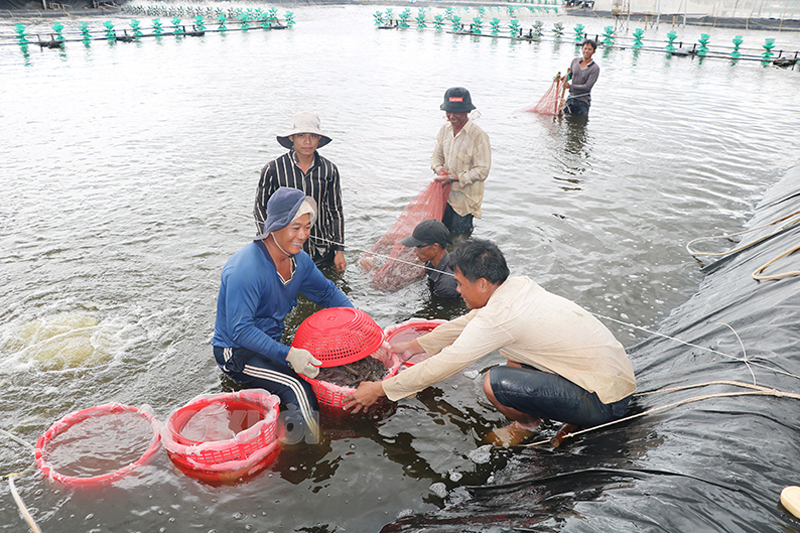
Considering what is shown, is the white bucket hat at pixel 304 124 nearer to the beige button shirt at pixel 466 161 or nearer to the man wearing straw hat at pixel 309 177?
the man wearing straw hat at pixel 309 177

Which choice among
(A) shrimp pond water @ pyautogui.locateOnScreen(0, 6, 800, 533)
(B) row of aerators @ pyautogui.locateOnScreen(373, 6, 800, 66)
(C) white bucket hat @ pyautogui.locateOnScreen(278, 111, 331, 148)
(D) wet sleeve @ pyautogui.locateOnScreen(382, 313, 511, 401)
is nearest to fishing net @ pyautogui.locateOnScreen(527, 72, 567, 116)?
(A) shrimp pond water @ pyautogui.locateOnScreen(0, 6, 800, 533)

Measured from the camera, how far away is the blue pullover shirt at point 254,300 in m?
2.99

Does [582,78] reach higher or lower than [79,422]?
higher

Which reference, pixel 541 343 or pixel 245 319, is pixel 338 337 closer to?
pixel 245 319

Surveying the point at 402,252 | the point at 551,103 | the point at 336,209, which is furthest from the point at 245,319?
the point at 551,103

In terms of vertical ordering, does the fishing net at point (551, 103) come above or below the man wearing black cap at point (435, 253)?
above

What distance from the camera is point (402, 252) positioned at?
5359mm

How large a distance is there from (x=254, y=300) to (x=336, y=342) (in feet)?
1.93

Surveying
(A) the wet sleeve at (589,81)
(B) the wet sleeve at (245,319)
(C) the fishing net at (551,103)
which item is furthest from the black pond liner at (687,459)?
(C) the fishing net at (551,103)

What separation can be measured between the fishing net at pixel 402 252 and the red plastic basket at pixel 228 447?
240 centimetres

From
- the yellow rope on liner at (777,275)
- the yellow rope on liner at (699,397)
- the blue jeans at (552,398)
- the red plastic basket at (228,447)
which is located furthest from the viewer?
the yellow rope on liner at (777,275)

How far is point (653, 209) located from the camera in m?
7.33

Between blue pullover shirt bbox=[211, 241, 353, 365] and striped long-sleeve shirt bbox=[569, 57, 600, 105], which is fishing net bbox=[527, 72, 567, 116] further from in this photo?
blue pullover shirt bbox=[211, 241, 353, 365]

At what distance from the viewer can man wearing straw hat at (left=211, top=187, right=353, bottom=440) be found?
2996mm
